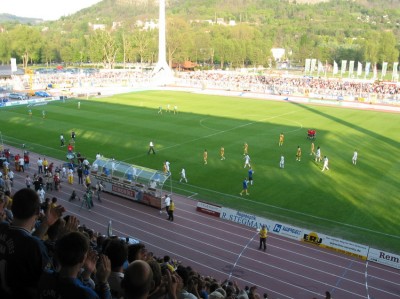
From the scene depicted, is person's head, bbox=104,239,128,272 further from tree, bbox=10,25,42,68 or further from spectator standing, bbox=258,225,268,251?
tree, bbox=10,25,42,68

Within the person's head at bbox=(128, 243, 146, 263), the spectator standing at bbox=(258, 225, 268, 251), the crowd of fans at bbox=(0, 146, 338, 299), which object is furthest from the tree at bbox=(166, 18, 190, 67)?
the crowd of fans at bbox=(0, 146, 338, 299)

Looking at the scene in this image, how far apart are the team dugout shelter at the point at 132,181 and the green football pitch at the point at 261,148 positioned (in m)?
2.66

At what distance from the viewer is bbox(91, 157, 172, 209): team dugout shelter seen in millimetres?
23906

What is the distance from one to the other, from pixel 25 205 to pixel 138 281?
1571mm

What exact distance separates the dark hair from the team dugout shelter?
749 inches

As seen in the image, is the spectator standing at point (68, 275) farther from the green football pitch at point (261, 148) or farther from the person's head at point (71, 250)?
the green football pitch at point (261, 148)


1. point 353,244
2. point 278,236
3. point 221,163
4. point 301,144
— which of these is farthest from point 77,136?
point 353,244

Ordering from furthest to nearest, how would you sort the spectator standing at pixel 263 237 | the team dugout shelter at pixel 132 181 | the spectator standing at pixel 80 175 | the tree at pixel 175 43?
the tree at pixel 175 43 < the spectator standing at pixel 80 175 < the team dugout shelter at pixel 132 181 < the spectator standing at pixel 263 237

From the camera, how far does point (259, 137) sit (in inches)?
1608

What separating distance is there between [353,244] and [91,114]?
1631 inches

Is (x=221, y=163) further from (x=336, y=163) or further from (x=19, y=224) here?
(x=19, y=224)

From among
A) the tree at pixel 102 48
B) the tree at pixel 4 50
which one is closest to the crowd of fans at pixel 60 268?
the tree at pixel 102 48

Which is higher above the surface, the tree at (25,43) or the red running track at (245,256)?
the tree at (25,43)

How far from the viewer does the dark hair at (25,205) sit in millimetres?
4402
